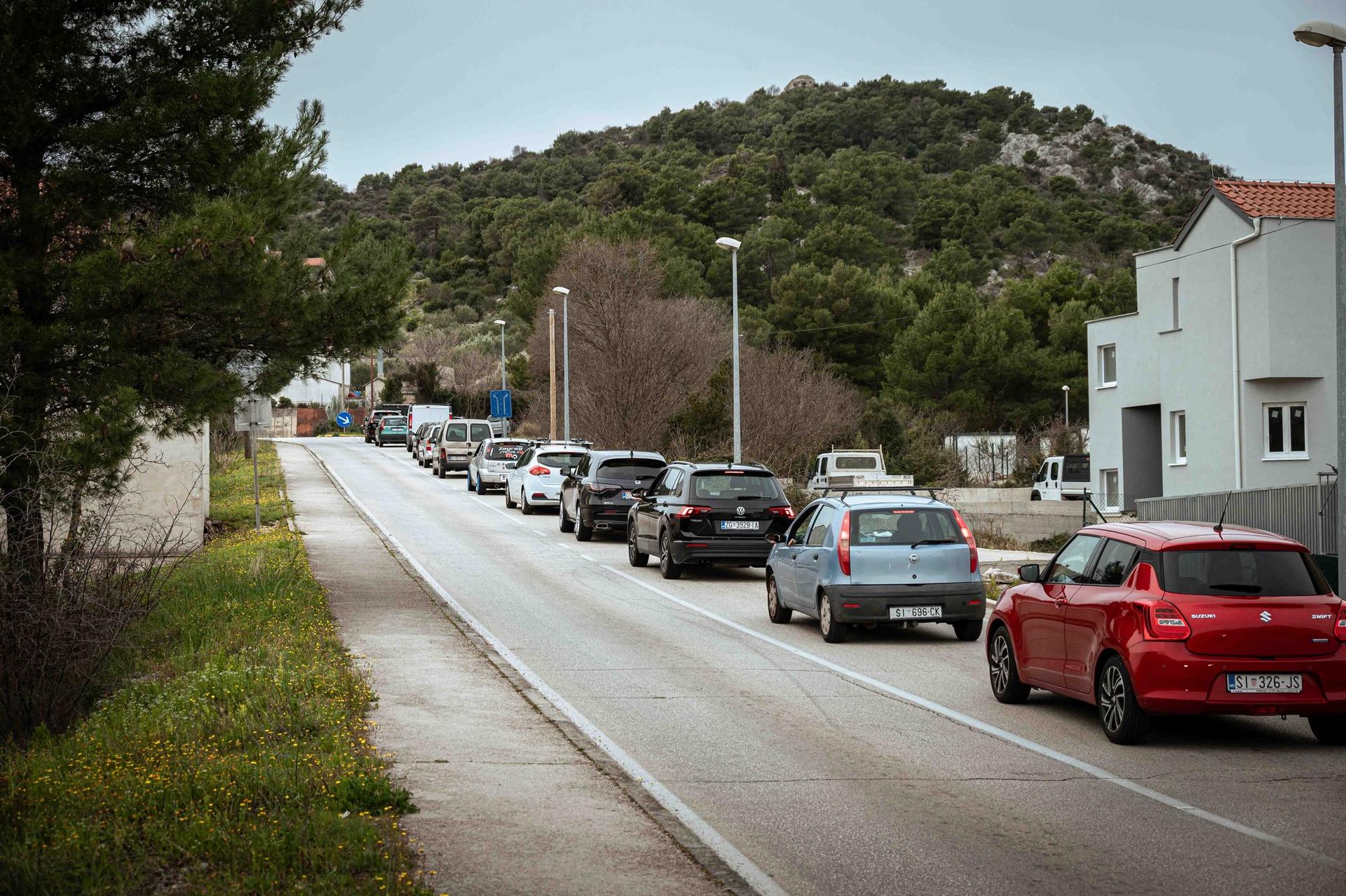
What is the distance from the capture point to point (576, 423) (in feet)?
173

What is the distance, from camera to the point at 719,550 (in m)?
21.6

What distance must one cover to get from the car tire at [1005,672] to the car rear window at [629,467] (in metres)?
17.3

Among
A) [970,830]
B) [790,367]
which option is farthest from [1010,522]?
[970,830]

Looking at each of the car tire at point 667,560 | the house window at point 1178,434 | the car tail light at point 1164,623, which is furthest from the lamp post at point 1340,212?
the house window at point 1178,434

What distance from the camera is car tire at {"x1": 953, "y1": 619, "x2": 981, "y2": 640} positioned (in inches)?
615

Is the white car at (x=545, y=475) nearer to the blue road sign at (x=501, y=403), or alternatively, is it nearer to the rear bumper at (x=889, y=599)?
the rear bumper at (x=889, y=599)

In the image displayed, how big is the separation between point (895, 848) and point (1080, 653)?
12.4ft

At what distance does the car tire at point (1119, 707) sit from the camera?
9617mm

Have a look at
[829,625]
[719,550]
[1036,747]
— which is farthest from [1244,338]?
[1036,747]

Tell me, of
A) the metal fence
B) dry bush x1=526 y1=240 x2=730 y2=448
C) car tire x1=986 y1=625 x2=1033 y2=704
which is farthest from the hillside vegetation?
the metal fence

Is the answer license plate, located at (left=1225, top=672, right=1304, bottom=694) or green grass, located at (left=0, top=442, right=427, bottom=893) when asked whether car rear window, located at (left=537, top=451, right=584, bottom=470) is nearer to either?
green grass, located at (left=0, top=442, right=427, bottom=893)

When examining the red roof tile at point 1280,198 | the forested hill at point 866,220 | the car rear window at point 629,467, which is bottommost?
the car rear window at point 629,467

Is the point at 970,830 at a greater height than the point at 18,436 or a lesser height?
lesser

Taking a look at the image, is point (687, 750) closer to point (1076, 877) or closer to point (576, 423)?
point (1076, 877)
